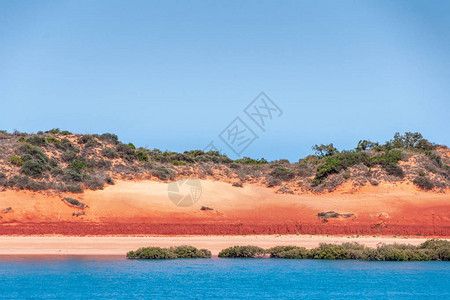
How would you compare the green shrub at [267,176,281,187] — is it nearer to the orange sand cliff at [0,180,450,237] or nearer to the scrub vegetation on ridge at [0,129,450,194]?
the scrub vegetation on ridge at [0,129,450,194]

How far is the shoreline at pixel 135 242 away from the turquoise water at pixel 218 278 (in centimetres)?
206

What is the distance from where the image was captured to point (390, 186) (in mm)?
44344

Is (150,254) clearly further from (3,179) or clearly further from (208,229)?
(3,179)

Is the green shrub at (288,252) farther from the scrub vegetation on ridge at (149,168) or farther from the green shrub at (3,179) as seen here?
the green shrub at (3,179)

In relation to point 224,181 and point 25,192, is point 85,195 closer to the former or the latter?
point 25,192

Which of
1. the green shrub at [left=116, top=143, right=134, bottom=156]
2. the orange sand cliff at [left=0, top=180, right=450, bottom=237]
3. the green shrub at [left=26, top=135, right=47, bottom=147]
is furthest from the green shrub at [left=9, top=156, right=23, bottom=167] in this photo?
the green shrub at [left=116, top=143, right=134, bottom=156]

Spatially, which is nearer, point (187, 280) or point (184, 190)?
point (187, 280)

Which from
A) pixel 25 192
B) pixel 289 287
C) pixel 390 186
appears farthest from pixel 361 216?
pixel 25 192

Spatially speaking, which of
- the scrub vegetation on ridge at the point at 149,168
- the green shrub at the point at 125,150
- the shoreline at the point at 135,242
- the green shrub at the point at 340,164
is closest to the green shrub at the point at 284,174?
the scrub vegetation on ridge at the point at 149,168

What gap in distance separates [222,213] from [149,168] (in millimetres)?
14806

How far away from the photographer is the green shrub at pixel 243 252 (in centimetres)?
2916

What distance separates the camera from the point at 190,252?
28.9m

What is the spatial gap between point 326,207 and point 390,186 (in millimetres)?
7985

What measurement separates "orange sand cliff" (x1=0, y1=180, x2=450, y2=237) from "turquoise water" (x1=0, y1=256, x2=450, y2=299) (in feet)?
22.6
